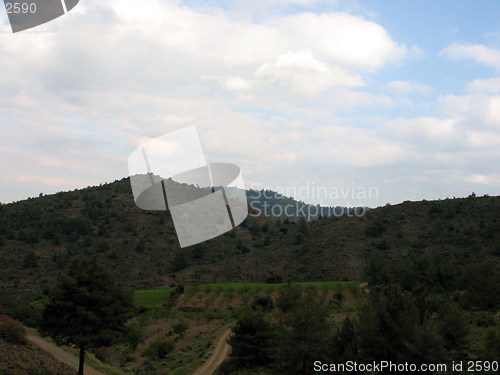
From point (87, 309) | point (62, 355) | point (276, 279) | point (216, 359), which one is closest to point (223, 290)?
point (276, 279)

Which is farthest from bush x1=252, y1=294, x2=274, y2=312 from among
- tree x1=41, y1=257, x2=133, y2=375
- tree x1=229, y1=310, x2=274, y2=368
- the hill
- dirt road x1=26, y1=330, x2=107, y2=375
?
tree x1=41, y1=257, x2=133, y2=375

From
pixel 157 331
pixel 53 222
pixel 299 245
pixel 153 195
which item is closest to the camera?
pixel 153 195

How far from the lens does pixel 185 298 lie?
74562 mm

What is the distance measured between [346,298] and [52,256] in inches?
2471

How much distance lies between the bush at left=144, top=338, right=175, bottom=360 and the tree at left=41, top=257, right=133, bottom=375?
1654cm

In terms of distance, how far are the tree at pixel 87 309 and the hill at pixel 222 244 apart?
141ft

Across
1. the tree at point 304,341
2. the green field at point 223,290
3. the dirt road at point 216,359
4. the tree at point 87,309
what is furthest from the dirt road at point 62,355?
the green field at point 223,290

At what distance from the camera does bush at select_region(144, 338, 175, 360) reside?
1852 inches

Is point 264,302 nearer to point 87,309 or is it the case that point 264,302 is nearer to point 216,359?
point 216,359

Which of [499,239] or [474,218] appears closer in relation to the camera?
[499,239]

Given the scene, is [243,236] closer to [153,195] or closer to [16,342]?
[153,195]

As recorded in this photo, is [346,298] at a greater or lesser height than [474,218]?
lesser

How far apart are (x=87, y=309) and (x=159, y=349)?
19108 millimetres

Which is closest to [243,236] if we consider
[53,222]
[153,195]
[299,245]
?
[299,245]
